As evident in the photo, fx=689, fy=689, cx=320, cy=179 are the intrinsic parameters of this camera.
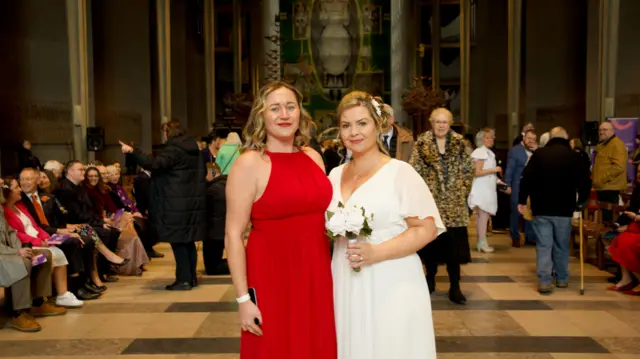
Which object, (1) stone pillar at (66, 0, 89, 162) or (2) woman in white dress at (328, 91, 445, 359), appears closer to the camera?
(2) woman in white dress at (328, 91, 445, 359)

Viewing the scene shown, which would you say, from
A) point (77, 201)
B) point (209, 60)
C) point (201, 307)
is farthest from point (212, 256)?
point (209, 60)

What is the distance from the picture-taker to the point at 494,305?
647 cm

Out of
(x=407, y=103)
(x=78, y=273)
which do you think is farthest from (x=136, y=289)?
(x=407, y=103)

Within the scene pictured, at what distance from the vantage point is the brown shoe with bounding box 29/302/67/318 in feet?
20.8

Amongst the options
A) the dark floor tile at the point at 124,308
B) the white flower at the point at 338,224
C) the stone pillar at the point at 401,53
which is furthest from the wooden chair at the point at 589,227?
the stone pillar at the point at 401,53

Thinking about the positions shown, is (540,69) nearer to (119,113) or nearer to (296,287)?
(119,113)

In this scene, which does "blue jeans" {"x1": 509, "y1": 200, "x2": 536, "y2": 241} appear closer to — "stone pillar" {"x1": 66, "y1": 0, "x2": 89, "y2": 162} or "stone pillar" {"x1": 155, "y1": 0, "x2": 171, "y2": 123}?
"stone pillar" {"x1": 66, "y1": 0, "x2": 89, "y2": 162}

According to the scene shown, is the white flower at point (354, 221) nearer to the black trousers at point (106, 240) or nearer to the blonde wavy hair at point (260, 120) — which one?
the blonde wavy hair at point (260, 120)

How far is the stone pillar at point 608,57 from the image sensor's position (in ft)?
40.6

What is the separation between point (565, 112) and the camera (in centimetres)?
1472

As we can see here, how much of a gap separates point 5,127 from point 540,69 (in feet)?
36.7

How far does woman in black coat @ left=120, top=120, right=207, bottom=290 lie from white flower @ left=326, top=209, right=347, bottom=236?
15.9 ft

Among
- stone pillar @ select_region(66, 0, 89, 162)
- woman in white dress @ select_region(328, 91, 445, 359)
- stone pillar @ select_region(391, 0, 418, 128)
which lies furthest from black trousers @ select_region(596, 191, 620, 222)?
stone pillar @ select_region(391, 0, 418, 128)

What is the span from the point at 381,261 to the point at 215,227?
5.54 m
